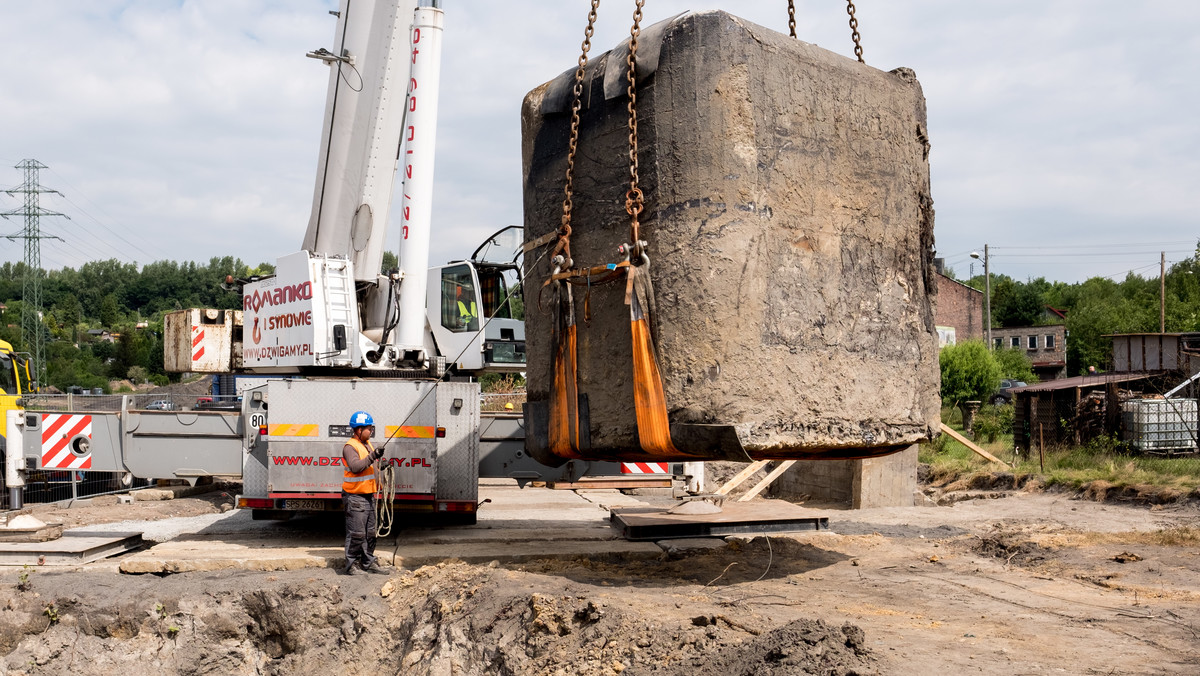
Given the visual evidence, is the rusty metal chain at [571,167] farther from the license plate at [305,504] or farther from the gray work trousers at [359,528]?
the license plate at [305,504]

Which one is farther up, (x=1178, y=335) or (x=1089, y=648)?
(x=1178, y=335)

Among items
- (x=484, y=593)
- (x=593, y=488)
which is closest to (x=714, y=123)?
(x=484, y=593)

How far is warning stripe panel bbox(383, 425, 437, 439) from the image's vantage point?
26.3 ft

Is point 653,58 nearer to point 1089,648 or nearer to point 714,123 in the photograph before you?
point 714,123

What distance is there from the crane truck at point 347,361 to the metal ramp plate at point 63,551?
0.84 m

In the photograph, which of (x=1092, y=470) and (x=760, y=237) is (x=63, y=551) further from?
(x=1092, y=470)

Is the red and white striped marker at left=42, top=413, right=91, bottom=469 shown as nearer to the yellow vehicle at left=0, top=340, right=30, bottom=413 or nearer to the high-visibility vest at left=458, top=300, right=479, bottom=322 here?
the high-visibility vest at left=458, top=300, right=479, bottom=322

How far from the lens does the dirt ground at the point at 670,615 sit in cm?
488

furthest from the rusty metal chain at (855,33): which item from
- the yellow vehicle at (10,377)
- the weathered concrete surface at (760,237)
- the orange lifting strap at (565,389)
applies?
the yellow vehicle at (10,377)

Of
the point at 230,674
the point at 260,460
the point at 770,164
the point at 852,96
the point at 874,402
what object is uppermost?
the point at 852,96

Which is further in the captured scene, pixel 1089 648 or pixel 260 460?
pixel 260 460

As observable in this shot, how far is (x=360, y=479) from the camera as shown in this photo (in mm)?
7430

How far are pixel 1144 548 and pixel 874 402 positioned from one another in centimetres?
446

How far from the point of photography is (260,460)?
834 centimetres
